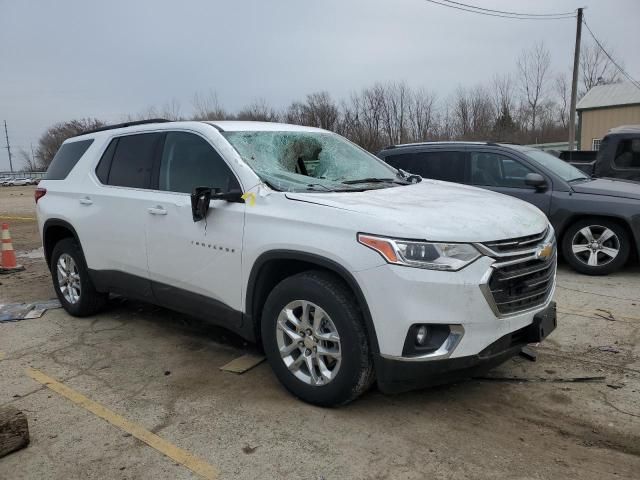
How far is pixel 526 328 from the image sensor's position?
3230 millimetres

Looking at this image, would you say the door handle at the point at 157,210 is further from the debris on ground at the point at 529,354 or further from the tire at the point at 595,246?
the tire at the point at 595,246

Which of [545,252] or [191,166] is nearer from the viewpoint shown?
Answer: [545,252]

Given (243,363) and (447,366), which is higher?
(447,366)

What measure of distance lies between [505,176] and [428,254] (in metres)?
5.03

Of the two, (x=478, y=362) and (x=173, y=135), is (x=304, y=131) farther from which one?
(x=478, y=362)

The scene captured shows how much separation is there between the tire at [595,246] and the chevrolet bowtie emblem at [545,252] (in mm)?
3798

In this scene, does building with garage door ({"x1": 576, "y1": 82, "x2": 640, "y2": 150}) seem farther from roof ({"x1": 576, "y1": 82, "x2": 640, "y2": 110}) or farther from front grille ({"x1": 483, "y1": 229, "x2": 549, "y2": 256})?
front grille ({"x1": 483, "y1": 229, "x2": 549, "y2": 256})

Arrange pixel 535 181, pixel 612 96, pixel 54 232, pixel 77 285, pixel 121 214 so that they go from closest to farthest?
pixel 121 214 → pixel 77 285 → pixel 54 232 → pixel 535 181 → pixel 612 96

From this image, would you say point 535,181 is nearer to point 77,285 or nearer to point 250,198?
point 250,198

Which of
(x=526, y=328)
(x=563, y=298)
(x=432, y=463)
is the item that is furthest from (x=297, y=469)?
(x=563, y=298)

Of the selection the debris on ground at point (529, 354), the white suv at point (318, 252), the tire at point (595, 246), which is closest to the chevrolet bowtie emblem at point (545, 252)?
the white suv at point (318, 252)

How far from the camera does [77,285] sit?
5.44 m

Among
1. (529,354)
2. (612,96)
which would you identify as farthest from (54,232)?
(612,96)

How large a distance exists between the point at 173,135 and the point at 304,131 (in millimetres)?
1130
